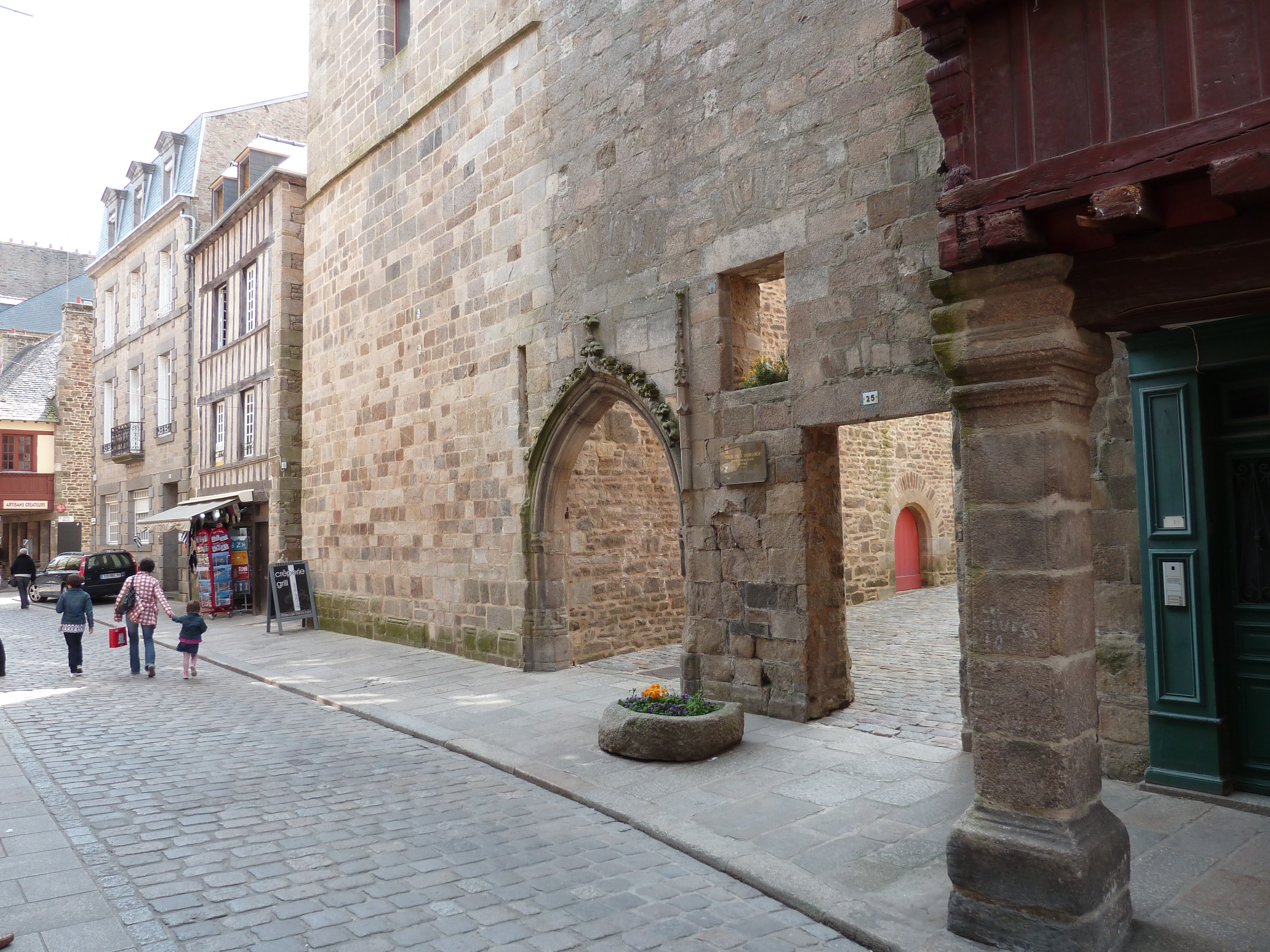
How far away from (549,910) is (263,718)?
4.73 m

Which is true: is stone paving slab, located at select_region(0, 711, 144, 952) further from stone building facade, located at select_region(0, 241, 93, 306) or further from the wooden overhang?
stone building facade, located at select_region(0, 241, 93, 306)

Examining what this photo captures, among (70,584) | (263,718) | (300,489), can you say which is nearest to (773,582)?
(263,718)

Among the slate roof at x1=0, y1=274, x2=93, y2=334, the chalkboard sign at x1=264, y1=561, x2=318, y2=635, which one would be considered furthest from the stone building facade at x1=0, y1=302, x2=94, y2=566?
the chalkboard sign at x1=264, y1=561, x2=318, y2=635

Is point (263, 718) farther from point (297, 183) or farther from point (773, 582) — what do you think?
point (297, 183)

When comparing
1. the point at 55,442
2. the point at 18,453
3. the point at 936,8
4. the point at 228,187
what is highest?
the point at 228,187

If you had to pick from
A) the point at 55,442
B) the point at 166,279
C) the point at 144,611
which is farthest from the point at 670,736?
the point at 55,442

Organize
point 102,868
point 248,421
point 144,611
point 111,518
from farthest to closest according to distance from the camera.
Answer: point 111,518
point 248,421
point 144,611
point 102,868

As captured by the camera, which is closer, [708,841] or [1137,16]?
[1137,16]

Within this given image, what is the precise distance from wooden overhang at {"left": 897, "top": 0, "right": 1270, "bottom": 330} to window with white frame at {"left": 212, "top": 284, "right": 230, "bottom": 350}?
57.0 ft

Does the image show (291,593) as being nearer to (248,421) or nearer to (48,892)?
(248,421)

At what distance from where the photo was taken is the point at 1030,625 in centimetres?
317

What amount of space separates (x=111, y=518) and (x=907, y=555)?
20.4 metres

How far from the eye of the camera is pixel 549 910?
3.51 m

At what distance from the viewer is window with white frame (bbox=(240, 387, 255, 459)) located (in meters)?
16.4
